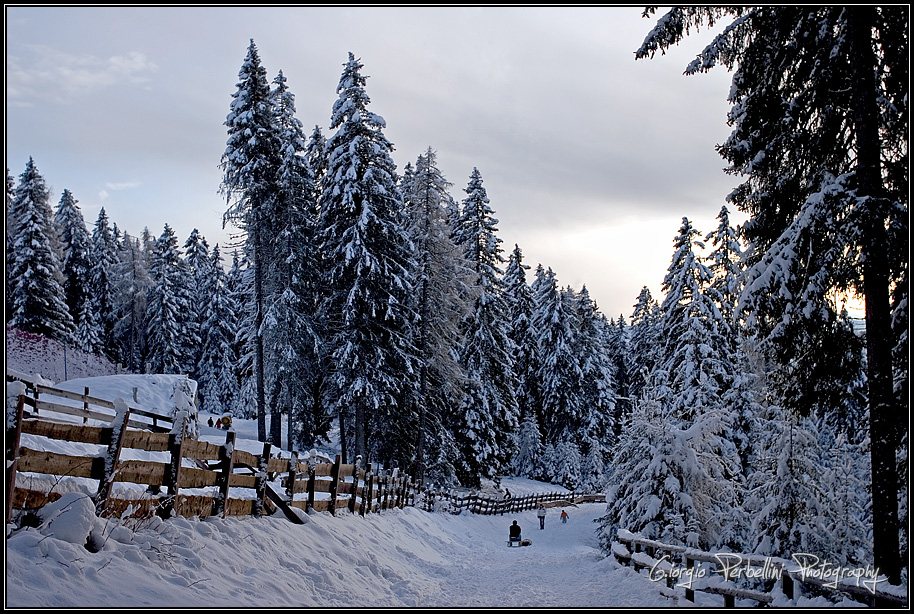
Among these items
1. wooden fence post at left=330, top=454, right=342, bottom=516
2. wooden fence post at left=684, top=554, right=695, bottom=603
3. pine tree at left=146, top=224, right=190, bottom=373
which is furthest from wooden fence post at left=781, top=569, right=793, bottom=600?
pine tree at left=146, top=224, right=190, bottom=373

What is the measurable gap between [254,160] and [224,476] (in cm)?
2345

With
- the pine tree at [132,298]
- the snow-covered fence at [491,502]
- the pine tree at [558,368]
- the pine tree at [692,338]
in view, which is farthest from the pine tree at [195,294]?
the pine tree at [692,338]

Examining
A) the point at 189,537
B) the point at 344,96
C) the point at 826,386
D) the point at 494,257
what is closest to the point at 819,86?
the point at 826,386

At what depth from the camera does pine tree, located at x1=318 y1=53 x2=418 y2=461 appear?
89.1ft

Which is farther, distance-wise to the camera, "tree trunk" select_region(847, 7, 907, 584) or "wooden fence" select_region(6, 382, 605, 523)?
"tree trunk" select_region(847, 7, 907, 584)

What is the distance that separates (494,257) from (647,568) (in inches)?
1164

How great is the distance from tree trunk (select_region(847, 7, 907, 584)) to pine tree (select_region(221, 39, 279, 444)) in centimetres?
2592

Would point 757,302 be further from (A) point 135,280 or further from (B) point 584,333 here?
(A) point 135,280

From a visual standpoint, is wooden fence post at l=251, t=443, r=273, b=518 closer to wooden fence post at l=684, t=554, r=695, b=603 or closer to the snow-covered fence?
wooden fence post at l=684, t=554, r=695, b=603

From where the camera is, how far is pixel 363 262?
1057 inches

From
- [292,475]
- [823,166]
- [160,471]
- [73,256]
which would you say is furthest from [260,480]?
[73,256]

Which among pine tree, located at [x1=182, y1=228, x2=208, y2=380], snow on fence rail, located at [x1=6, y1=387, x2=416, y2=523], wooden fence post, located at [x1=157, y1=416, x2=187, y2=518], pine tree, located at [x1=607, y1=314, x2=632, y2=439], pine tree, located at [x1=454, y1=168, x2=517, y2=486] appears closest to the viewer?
snow on fence rail, located at [x1=6, y1=387, x2=416, y2=523]

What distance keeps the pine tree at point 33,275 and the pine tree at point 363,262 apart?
81.7ft

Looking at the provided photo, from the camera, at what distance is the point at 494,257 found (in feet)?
136
